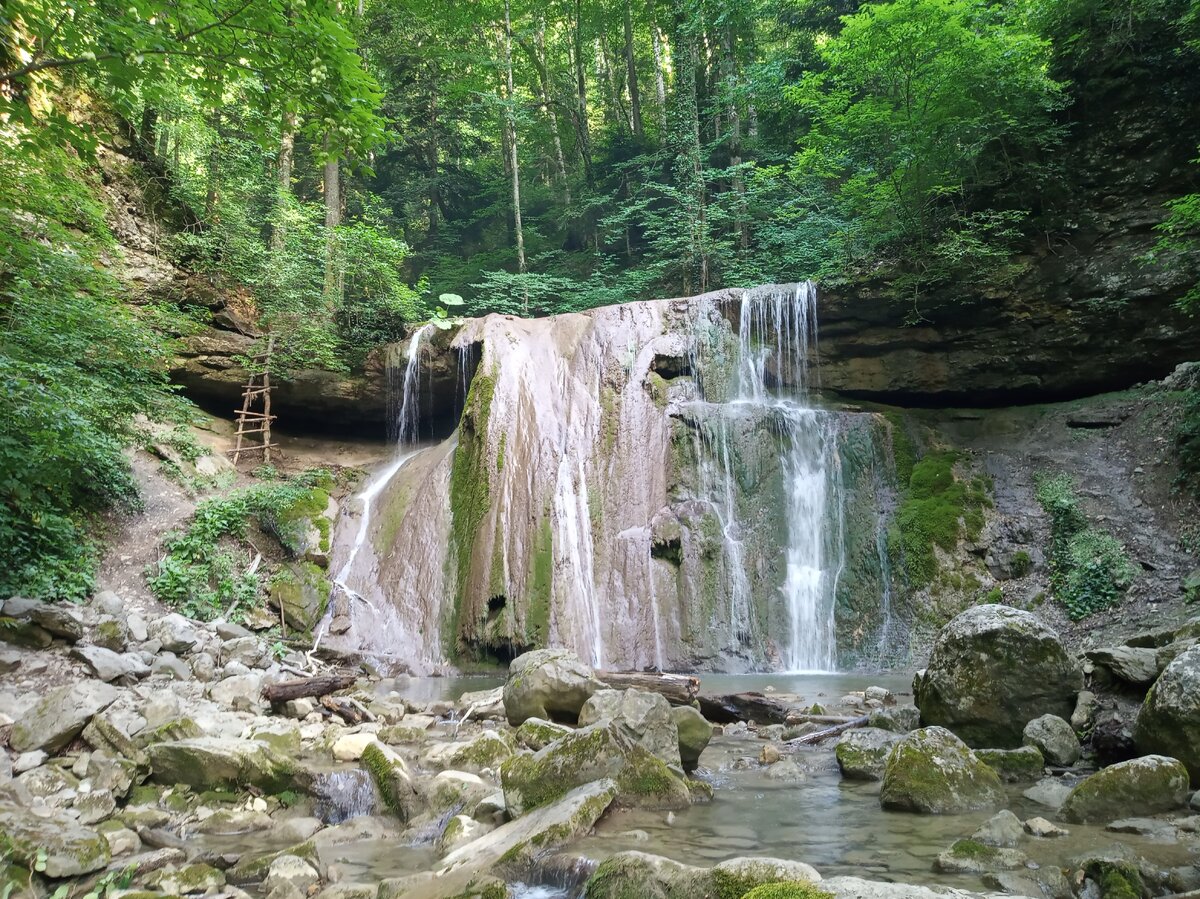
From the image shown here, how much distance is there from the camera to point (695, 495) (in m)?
12.5

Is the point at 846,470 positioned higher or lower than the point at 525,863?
higher

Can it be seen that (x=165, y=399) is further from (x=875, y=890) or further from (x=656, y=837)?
(x=875, y=890)

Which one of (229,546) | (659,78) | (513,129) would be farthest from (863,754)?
(659,78)

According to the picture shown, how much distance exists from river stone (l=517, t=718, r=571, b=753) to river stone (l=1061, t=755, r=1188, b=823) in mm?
3416

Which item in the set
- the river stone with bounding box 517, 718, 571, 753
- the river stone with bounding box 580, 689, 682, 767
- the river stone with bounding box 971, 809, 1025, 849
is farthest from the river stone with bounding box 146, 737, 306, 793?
the river stone with bounding box 971, 809, 1025, 849

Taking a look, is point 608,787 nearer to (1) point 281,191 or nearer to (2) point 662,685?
(2) point 662,685

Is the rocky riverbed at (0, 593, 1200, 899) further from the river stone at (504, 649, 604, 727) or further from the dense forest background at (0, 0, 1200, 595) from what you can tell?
the dense forest background at (0, 0, 1200, 595)

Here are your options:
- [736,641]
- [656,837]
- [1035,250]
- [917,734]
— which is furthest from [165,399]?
[1035,250]

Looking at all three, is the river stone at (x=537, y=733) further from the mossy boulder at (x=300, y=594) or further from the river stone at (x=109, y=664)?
the mossy boulder at (x=300, y=594)

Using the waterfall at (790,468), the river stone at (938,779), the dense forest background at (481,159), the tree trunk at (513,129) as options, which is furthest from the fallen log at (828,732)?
the tree trunk at (513,129)

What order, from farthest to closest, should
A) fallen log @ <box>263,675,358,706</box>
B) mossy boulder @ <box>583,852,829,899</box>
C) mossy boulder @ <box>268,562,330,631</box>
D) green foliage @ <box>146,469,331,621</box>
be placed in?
mossy boulder @ <box>268,562,330,631</box>
green foliage @ <box>146,469,331,621</box>
fallen log @ <box>263,675,358,706</box>
mossy boulder @ <box>583,852,829,899</box>

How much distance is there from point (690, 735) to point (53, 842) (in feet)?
12.8

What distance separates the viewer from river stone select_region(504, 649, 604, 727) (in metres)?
6.43

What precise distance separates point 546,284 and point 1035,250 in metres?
12.2
